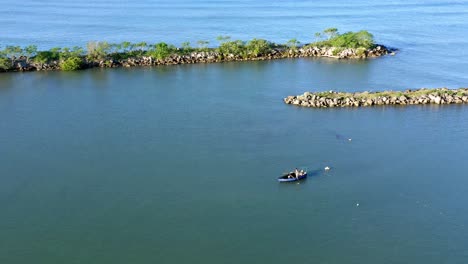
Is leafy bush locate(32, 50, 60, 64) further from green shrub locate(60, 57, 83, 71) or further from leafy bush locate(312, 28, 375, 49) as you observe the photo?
leafy bush locate(312, 28, 375, 49)

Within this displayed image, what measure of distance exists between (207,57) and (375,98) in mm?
12181

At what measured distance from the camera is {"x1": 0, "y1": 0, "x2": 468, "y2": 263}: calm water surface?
14.3 meters

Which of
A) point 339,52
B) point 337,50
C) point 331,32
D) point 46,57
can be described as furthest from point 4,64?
point 331,32

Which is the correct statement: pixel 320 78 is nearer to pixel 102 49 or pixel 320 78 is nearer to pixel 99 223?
pixel 102 49

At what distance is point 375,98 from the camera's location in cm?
2423

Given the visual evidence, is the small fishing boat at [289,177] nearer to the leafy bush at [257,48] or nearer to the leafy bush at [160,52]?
the leafy bush at [257,48]

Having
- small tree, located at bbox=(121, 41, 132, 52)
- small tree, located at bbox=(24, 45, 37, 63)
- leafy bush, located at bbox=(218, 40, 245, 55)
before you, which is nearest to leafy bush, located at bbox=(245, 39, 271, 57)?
leafy bush, located at bbox=(218, 40, 245, 55)

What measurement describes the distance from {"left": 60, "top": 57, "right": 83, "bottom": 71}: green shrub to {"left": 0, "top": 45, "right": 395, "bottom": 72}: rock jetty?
0.41 metres

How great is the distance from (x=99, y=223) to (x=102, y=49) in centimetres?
1862

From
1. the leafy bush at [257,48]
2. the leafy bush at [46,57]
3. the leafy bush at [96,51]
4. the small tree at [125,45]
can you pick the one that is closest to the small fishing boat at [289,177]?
the leafy bush at [257,48]

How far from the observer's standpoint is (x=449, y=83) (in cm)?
2723

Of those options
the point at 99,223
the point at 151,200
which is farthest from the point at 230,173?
the point at 99,223

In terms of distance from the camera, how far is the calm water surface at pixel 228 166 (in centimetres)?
1430

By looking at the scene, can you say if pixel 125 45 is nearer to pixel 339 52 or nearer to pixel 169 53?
pixel 169 53
